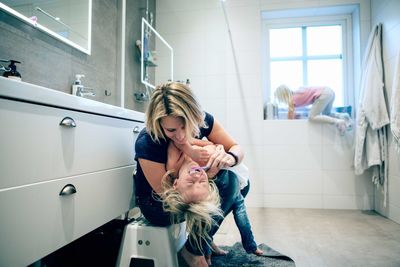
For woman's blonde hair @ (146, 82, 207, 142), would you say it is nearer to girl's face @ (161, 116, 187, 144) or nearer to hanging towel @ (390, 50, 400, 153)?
girl's face @ (161, 116, 187, 144)

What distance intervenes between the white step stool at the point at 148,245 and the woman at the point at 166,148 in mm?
41

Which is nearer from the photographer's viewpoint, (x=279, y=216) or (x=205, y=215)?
(x=205, y=215)

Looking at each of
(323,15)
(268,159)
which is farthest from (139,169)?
(323,15)

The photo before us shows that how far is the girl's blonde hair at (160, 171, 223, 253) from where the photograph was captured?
0.87 metres

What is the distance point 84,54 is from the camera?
4.76 ft

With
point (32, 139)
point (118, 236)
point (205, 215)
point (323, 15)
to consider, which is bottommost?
point (118, 236)

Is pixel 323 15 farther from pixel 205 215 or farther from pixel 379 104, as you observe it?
pixel 205 215

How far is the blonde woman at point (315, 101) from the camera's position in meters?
2.21

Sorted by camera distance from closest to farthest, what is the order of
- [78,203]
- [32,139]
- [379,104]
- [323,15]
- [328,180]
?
1. [32,139]
2. [78,203]
3. [379,104]
4. [328,180]
5. [323,15]

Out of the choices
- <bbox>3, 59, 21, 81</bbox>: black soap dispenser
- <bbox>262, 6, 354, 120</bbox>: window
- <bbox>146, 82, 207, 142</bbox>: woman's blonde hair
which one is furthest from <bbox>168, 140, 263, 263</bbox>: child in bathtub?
<bbox>262, 6, 354, 120</bbox>: window

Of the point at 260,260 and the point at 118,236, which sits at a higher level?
the point at 118,236

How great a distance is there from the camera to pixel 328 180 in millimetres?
2279

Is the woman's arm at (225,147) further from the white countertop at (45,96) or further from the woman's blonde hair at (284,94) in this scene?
the woman's blonde hair at (284,94)

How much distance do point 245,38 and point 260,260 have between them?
1.99 m
